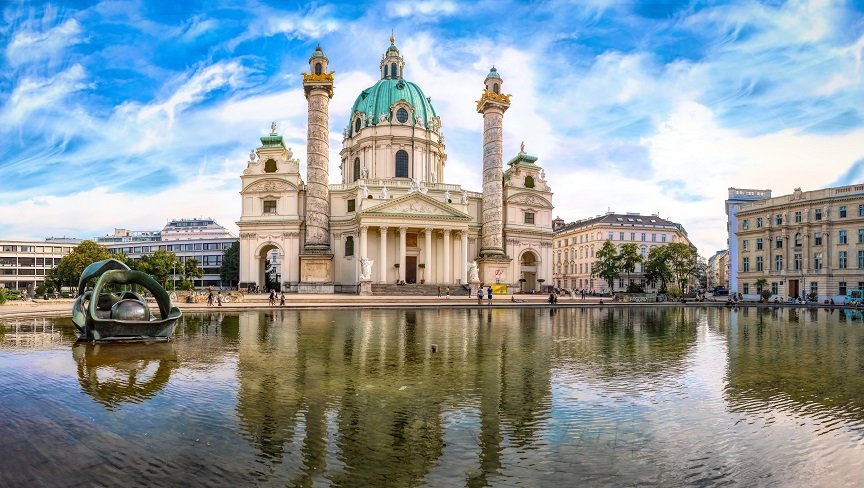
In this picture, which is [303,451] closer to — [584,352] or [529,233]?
[584,352]

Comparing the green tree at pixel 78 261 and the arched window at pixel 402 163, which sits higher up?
the arched window at pixel 402 163

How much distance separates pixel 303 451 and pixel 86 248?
249 ft

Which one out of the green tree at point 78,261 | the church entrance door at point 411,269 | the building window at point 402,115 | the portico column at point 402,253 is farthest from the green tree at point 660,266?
the green tree at point 78,261

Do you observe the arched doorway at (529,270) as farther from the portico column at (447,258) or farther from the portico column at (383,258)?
the portico column at (383,258)

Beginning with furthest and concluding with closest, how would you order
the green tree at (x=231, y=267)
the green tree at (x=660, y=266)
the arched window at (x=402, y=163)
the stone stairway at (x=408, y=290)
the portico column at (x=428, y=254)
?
the green tree at (x=231, y=267), the arched window at (x=402, y=163), the green tree at (x=660, y=266), the portico column at (x=428, y=254), the stone stairway at (x=408, y=290)

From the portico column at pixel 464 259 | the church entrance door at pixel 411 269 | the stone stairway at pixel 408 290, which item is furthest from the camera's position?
the church entrance door at pixel 411 269

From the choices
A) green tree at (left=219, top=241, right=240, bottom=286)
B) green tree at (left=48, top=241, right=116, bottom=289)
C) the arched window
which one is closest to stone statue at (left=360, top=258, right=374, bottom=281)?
the arched window

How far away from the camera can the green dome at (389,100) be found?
75794 millimetres

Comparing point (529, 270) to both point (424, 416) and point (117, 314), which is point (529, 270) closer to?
point (117, 314)

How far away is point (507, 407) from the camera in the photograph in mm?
9633

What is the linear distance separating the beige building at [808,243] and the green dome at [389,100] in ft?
154

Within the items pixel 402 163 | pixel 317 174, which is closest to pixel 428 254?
pixel 317 174

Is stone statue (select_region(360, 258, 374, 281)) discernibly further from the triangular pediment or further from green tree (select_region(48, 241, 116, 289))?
green tree (select_region(48, 241, 116, 289))

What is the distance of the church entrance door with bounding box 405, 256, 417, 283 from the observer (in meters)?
66.9
